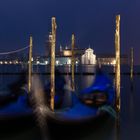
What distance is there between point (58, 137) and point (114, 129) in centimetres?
316

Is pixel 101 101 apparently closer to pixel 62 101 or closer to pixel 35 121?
pixel 62 101

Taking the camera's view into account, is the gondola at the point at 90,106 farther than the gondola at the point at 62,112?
Yes

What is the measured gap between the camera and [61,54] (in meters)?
81.2

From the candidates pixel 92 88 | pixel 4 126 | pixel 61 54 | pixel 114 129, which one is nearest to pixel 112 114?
pixel 114 129

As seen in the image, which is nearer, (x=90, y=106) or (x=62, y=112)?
(x=62, y=112)

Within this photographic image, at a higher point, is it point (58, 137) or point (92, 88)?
point (92, 88)

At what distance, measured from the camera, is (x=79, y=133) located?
11.5 metres

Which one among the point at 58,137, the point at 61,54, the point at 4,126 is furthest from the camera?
the point at 61,54

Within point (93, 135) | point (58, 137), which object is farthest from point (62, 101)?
point (58, 137)

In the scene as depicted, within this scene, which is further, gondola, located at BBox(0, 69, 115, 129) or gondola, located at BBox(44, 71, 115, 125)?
gondola, located at BBox(44, 71, 115, 125)

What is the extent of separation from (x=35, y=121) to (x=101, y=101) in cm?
300

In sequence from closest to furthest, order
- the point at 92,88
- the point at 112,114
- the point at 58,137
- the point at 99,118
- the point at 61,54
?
the point at 58,137, the point at 99,118, the point at 112,114, the point at 92,88, the point at 61,54

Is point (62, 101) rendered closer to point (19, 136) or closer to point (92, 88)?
point (92, 88)

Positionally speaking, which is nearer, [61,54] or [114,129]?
[114,129]
